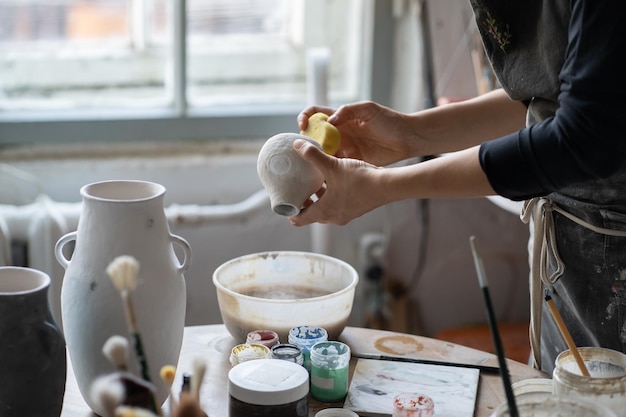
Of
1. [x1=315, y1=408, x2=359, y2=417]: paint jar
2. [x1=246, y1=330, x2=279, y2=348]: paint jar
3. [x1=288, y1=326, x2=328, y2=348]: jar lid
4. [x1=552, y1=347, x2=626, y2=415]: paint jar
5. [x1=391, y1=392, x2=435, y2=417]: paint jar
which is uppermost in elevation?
[x1=552, y1=347, x2=626, y2=415]: paint jar

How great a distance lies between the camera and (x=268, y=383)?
3.39ft

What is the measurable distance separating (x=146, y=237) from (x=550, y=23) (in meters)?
0.60

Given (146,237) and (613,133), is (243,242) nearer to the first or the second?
(146,237)

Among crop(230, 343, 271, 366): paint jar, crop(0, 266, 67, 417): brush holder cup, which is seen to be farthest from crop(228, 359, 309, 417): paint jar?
crop(0, 266, 67, 417): brush holder cup

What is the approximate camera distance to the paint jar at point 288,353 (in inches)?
45.9

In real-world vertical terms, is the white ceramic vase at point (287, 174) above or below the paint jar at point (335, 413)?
above

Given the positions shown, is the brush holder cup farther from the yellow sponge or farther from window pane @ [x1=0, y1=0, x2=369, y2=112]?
window pane @ [x1=0, y1=0, x2=369, y2=112]

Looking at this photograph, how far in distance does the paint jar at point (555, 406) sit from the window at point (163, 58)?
4.94 feet

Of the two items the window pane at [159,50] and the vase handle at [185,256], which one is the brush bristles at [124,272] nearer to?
A: the vase handle at [185,256]

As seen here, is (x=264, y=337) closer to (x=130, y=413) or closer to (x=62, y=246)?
(x=62, y=246)

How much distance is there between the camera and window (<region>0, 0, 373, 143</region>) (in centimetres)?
220

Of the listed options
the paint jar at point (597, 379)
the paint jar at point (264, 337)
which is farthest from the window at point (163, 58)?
the paint jar at point (597, 379)

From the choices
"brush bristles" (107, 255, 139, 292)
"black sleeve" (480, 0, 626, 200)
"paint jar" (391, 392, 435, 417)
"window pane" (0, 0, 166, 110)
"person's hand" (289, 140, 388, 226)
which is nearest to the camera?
"brush bristles" (107, 255, 139, 292)

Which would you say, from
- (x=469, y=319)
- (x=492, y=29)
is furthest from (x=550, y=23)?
(x=469, y=319)
